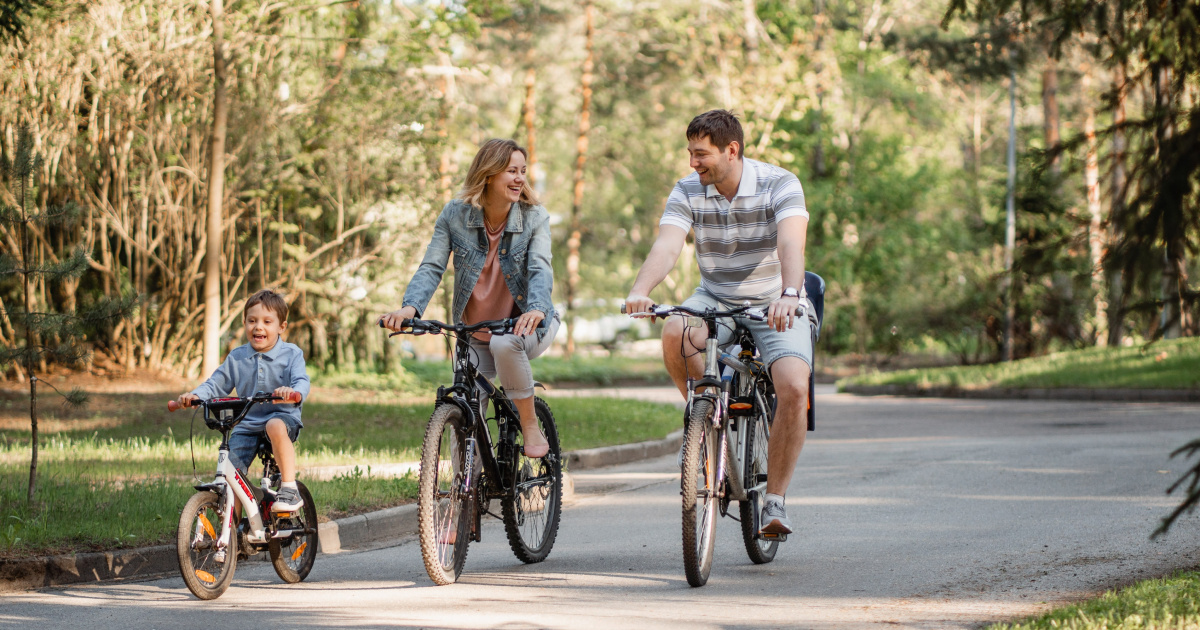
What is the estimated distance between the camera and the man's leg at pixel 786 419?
576cm

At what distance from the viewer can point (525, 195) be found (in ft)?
20.5

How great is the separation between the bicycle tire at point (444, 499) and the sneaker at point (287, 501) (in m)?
0.74

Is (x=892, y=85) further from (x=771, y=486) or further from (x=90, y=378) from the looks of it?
(x=771, y=486)

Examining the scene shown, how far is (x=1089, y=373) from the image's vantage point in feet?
67.5

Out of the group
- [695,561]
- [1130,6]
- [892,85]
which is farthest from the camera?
[892,85]

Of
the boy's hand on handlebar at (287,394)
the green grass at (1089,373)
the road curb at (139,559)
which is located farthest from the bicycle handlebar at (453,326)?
the green grass at (1089,373)

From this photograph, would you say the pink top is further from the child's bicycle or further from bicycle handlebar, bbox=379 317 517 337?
the child's bicycle

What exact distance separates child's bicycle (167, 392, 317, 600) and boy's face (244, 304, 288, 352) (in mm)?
365

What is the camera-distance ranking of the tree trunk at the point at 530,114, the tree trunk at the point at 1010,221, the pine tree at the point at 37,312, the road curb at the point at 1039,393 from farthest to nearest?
the tree trunk at the point at 530,114
the tree trunk at the point at 1010,221
the road curb at the point at 1039,393
the pine tree at the point at 37,312

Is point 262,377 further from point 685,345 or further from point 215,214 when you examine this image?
point 215,214

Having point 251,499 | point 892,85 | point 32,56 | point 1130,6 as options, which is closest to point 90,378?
point 32,56

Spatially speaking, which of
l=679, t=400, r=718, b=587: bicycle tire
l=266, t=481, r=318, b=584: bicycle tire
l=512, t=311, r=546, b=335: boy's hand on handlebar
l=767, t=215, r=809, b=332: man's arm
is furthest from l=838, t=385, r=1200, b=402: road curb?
l=266, t=481, r=318, b=584: bicycle tire

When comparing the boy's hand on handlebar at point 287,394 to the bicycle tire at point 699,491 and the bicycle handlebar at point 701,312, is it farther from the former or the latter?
the bicycle tire at point 699,491

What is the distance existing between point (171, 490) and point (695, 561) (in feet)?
13.1
